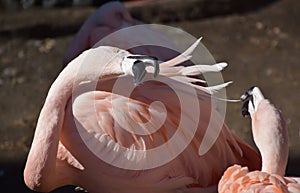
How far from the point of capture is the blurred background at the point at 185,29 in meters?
5.29

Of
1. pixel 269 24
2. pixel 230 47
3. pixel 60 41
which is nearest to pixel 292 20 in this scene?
pixel 269 24

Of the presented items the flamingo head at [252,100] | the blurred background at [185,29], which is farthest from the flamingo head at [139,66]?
the blurred background at [185,29]

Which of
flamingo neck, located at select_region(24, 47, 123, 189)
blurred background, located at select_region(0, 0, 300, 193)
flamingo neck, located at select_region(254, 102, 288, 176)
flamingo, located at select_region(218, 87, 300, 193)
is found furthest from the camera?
blurred background, located at select_region(0, 0, 300, 193)

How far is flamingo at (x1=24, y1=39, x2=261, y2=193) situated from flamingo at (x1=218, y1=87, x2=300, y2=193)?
0.90 feet

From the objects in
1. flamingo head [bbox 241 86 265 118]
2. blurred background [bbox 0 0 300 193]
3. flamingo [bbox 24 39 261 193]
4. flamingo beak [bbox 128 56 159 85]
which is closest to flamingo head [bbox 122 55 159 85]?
flamingo beak [bbox 128 56 159 85]

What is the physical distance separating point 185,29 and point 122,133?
3216mm

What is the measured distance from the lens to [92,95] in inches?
147

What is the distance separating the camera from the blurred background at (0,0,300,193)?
529 centimetres

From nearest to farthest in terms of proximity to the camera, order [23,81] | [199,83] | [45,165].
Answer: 1. [45,165]
2. [199,83]
3. [23,81]

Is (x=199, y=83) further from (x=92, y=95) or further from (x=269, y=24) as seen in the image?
(x=269, y=24)

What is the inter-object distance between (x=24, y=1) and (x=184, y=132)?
4.06m

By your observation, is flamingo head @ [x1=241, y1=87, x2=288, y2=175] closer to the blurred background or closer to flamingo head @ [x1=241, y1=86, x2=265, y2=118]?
flamingo head @ [x1=241, y1=86, x2=265, y2=118]

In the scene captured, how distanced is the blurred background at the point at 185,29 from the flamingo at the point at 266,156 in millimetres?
1472

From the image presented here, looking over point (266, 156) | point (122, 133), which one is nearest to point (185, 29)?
point (122, 133)
